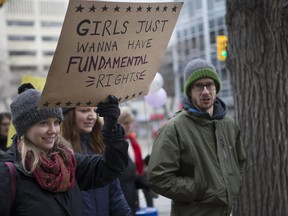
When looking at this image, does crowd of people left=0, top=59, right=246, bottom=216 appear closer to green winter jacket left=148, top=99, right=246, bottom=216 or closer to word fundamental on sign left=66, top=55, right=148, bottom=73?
green winter jacket left=148, top=99, right=246, bottom=216

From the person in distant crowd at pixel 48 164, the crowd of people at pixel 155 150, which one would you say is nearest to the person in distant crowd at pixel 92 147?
the crowd of people at pixel 155 150

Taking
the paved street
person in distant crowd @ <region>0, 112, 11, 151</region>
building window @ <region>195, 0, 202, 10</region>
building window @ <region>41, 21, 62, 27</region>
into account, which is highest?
building window @ <region>41, 21, 62, 27</region>

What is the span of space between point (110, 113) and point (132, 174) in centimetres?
294

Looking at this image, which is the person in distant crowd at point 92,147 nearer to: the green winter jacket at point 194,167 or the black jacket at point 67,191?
the green winter jacket at point 194,167

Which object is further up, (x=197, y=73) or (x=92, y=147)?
(x=197, y=73)

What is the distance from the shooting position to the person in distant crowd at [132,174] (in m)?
5.60

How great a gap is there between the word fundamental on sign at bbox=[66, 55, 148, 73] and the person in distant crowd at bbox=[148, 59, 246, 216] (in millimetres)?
911

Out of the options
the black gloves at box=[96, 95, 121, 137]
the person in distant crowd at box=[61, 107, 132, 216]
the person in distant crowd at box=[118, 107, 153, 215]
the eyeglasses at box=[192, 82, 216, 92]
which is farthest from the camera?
the person in distant crowd at box=[118, 107, 153, 215]

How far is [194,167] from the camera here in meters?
3.84

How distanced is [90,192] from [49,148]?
3.02 feet

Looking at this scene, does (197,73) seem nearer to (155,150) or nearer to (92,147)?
(155,150)

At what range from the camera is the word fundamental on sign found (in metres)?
2.75

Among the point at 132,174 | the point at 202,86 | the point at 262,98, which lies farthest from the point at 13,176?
the point at 132,174

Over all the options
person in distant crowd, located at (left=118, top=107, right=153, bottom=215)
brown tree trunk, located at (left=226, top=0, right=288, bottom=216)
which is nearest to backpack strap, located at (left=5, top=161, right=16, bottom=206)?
brown tree trunk, located at (left=226, top=0, right=288, bottom=216)
